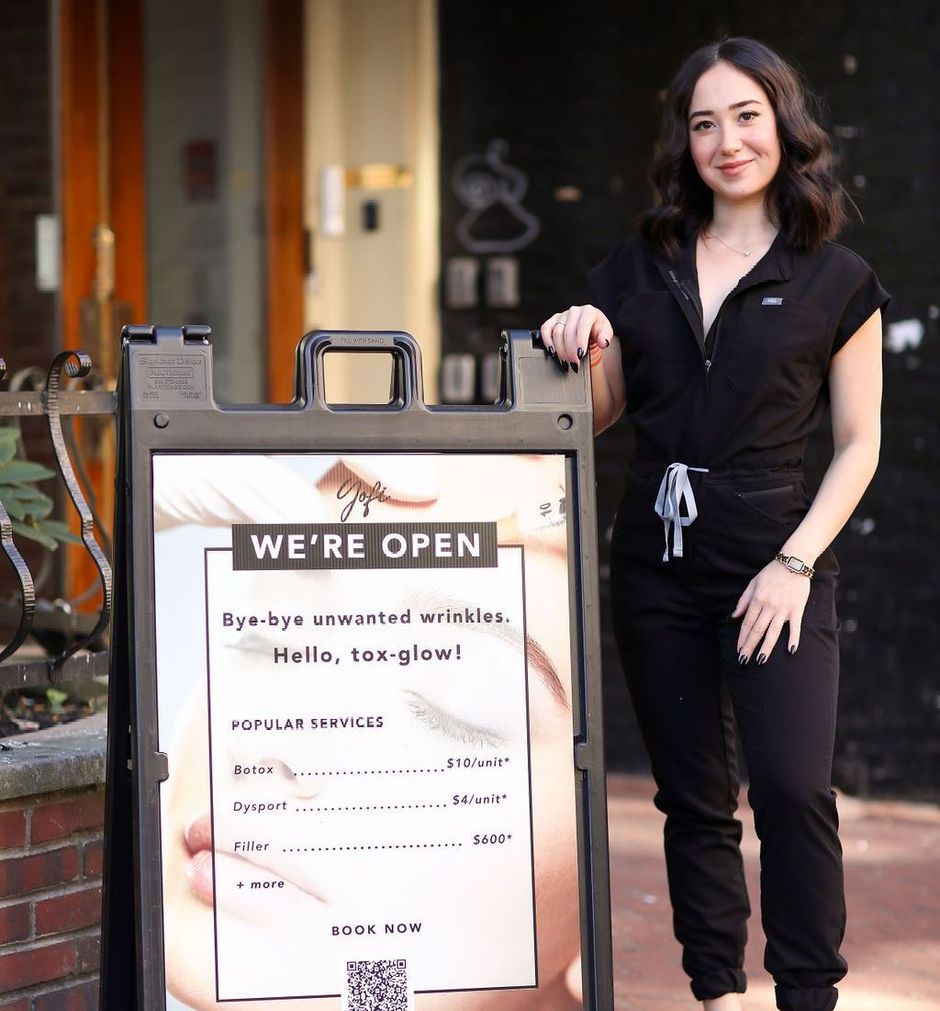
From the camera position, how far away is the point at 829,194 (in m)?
2.79

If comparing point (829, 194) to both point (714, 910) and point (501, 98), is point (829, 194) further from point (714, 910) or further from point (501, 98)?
point (501, 98)

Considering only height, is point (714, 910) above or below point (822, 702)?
below

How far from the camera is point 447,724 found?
2.47 metres

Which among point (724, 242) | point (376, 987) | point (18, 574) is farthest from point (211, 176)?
point (376, 987)

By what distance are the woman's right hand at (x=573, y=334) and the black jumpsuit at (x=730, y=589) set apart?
0.27m

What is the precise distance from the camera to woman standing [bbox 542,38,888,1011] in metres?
2.69

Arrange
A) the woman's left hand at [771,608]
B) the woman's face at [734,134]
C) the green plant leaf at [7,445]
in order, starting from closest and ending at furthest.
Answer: the woman's left hand at [771,608], the woman's face at [734,134], the green plant leaf at [7,445]

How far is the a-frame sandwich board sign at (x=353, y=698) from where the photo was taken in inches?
94.0

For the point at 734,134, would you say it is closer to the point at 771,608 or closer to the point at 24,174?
the point at 771,608

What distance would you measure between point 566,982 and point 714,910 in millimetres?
485

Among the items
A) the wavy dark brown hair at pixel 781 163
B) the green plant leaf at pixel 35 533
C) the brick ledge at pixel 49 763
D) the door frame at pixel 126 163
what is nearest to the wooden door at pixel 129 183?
the door frame at pixel 126 163

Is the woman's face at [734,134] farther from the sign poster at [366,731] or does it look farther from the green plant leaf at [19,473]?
the green plant leaf at [19,473]

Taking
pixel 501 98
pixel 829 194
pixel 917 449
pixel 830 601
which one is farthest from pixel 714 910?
pixel 501 98

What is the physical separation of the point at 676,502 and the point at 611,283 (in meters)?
0.45
